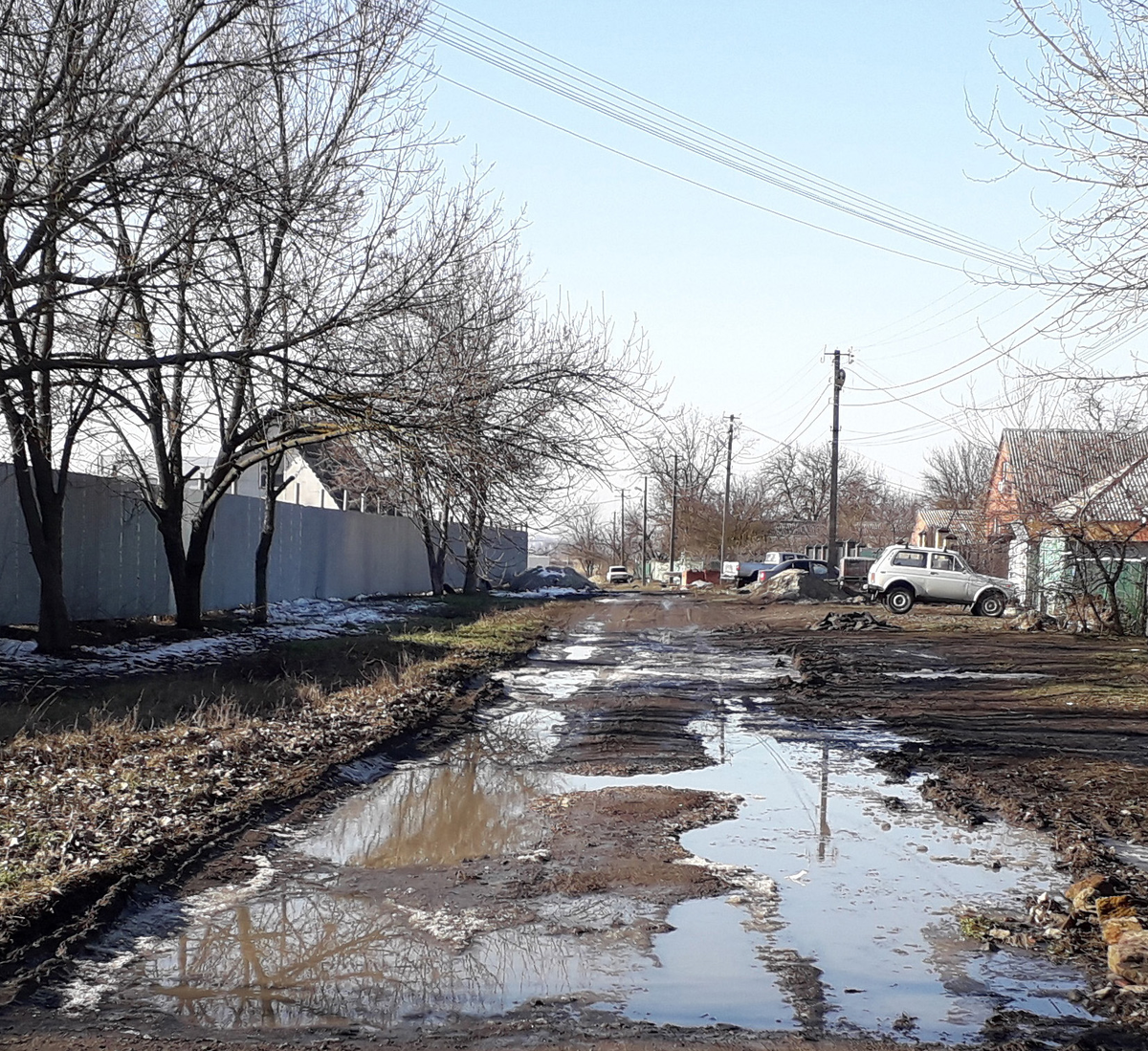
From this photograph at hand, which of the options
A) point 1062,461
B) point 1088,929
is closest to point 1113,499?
point 1062,461

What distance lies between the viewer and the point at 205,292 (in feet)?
36.7

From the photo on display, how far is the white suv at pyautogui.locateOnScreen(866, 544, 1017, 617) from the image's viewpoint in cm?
3456

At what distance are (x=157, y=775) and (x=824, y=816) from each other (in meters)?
4.74

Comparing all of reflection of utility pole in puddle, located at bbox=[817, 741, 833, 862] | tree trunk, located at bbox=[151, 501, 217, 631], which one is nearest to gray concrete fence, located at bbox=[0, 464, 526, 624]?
tree trunk, located at bbox=[151, 501, 217, 631]

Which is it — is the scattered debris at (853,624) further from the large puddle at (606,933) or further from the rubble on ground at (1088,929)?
the rubble on ground at (1088,929)

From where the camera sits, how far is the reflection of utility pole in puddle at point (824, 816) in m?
7.53

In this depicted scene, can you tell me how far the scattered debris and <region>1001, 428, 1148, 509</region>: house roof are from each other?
5.18 metres

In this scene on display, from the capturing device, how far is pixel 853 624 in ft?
93.5

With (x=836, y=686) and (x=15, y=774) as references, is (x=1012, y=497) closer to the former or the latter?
(x=836, y=686)

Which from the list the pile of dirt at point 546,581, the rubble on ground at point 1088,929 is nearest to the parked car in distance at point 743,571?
the pile of dirt at point 546,581

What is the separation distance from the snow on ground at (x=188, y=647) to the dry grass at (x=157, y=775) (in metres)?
2.24

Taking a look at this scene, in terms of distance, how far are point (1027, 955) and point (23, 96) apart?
886cm

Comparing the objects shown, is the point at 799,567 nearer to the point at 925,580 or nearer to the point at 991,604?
the point at 925,580

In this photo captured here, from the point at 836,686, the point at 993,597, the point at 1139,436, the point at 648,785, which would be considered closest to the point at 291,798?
the point at 648,785
